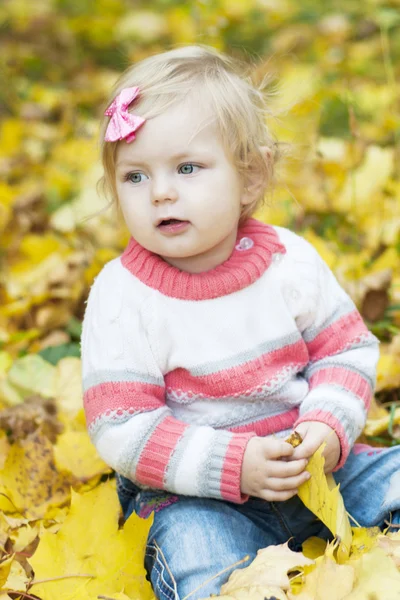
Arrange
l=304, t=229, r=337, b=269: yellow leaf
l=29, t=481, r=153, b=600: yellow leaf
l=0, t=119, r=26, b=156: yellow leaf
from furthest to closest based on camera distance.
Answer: l=0, t=119, r=26, b=156: yellow leaf, l=304, t=229, r=337, b=269: yellow leaf, l=29, t=481, r=153, b=600: yellow leaf

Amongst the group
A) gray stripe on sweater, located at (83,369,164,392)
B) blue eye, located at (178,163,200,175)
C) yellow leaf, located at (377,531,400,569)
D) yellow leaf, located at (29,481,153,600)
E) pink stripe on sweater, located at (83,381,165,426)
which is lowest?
yellow leaf, located at (29,481,153,600)

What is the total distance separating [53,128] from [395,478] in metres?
2.74

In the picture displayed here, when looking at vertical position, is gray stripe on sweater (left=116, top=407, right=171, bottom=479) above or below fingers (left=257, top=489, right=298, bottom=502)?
above

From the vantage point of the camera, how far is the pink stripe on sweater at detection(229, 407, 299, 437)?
4.60ft

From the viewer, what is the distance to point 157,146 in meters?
1.28

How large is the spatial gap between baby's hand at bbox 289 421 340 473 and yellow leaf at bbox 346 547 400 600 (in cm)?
24

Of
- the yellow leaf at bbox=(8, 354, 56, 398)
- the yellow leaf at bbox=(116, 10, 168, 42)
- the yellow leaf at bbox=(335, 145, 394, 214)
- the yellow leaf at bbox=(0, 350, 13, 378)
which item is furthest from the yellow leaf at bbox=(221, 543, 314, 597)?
the yellow leaf at bbox=(116, 10, 168, 42)

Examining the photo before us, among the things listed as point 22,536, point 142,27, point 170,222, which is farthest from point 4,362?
point 142,27

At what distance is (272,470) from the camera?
49.6 inches

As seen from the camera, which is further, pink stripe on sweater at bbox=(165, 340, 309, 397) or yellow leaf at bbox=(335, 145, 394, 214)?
yellow leaf at bbox=(335, 145, 394, 214)

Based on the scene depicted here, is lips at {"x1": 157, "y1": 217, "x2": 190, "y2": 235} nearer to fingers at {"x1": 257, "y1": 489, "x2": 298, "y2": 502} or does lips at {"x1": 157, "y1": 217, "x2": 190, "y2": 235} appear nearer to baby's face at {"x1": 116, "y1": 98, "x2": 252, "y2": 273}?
baby's face at {"x1": 116, "y1": 98, "x2": 252, "y2": 273}

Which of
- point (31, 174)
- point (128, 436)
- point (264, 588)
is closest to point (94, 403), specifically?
point (128, 436)

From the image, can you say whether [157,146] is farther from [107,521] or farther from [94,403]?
[107,521]

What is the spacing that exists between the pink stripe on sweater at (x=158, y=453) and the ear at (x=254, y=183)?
0.44 meters
